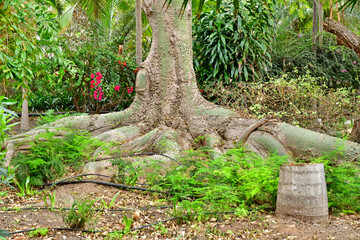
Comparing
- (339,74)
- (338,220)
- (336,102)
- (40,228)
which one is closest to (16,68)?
(40,228)

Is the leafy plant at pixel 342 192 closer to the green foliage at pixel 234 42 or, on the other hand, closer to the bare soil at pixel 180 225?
the bare soil at pixel 180 225

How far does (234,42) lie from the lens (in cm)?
703

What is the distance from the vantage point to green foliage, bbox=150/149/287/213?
11.2 ft

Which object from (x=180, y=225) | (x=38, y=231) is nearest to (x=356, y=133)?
(x=180, y=225)

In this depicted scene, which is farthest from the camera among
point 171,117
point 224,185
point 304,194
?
point 171,117

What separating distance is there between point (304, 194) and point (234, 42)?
4464mm

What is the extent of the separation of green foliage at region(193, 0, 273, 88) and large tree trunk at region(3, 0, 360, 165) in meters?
1.32

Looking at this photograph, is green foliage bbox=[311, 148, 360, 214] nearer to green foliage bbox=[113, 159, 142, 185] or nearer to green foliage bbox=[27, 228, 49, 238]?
green foliage bbox=[113, 159, 142, 185]

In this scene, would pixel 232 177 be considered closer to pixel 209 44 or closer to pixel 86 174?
pixel 86 174

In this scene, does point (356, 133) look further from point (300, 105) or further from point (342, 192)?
point (342, 192)

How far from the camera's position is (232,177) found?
12.6 feet

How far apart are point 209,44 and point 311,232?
501 centimetres

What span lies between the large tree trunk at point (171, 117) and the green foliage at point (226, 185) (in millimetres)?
887

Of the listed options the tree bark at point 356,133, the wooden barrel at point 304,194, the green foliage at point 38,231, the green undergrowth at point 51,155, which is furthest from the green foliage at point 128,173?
the tree bark at point 356,133
